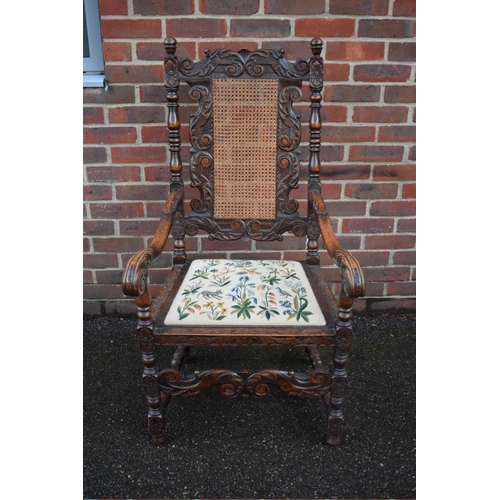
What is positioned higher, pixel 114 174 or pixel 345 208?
pixel 114 174

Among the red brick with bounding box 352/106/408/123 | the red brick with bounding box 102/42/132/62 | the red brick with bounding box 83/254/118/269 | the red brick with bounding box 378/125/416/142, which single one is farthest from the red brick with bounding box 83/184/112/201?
the red brick with bounding box 378/125/416/142

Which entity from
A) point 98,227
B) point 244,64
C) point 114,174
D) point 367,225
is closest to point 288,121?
point 244,64

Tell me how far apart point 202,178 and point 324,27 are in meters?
0.91

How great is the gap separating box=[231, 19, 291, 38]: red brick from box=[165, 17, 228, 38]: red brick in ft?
0.12

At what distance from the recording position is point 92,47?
2.03m

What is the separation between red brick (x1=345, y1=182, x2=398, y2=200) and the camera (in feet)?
7.15

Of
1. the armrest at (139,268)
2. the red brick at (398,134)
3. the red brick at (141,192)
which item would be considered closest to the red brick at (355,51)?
the red brick at (398,134)

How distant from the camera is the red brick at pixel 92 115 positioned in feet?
6.66

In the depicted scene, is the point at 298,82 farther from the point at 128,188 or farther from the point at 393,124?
the point at 128,188

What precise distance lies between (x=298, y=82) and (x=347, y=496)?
151 cm

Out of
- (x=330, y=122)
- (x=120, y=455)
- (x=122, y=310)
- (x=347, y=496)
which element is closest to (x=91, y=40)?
(x=330, y=122)

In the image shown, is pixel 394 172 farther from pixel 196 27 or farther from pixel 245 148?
pixel 196 27

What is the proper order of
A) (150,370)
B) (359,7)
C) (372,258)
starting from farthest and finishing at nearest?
1. (372,258)
2. (359,7)
3. (150,370)

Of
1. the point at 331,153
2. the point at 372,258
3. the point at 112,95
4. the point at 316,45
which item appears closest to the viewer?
the point at 316,45
